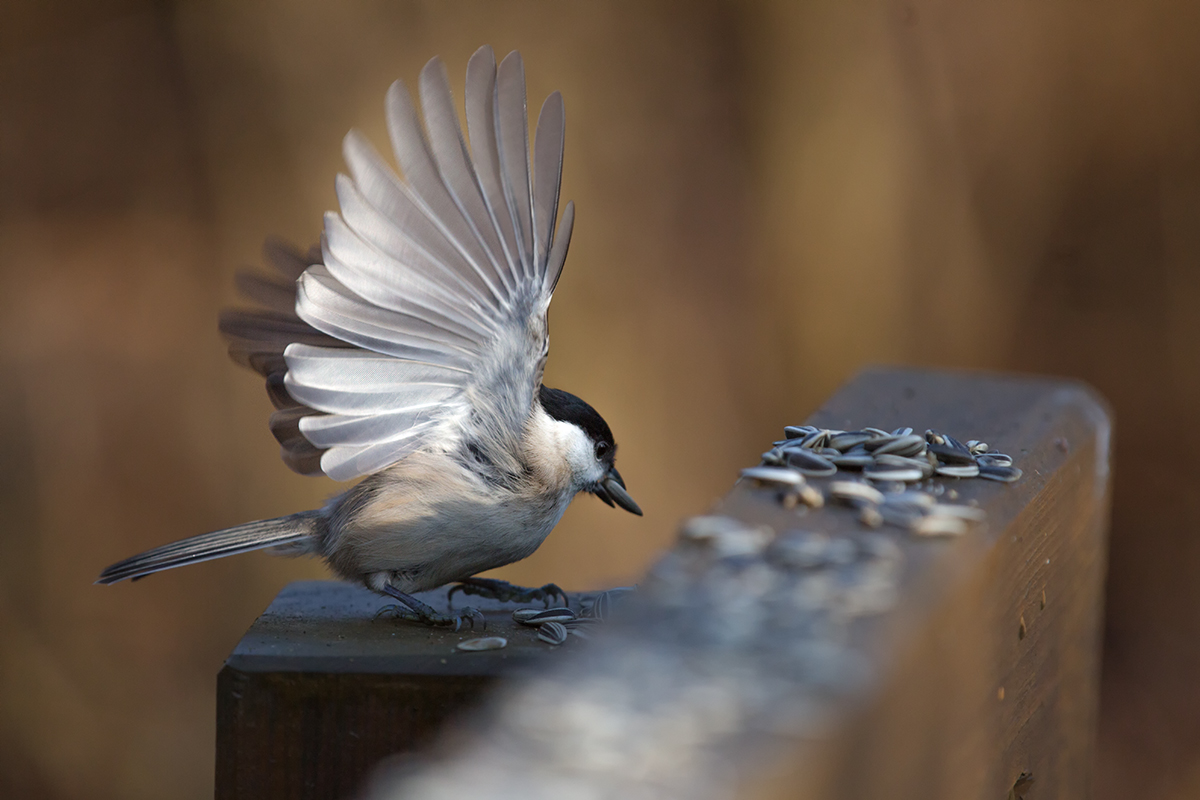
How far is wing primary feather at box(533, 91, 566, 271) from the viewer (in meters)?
1.67

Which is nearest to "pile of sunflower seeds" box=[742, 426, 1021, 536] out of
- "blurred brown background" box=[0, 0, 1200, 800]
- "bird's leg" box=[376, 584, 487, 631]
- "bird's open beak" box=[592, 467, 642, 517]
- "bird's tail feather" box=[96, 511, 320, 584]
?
"bird's leg" box=[376, 584, 487, 631]

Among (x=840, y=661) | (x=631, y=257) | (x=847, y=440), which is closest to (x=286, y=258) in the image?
(x=847, y=440)

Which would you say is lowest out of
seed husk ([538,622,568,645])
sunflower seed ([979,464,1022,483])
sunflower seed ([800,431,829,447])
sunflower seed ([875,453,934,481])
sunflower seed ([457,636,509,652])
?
seed husk ([538,622,568,645])

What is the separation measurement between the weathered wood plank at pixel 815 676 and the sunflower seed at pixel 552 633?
1.18 ft

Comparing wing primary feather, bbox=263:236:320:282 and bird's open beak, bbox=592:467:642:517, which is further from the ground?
wing primary feather, bbox=263:236:320:282

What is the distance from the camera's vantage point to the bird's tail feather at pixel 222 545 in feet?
6.65

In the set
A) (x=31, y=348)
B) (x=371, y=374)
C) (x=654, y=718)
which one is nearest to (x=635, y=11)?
(x=31, y=348)

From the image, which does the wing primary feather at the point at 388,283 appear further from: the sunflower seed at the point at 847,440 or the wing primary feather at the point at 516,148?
the sunflower seed at the point at 847,440

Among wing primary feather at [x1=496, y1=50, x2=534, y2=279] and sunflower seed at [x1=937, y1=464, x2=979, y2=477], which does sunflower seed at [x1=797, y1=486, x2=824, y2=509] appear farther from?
wing primary feather at [x1=496, y1=50, x2=534, y2=279]

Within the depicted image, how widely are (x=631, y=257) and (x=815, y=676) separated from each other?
362 centimetres

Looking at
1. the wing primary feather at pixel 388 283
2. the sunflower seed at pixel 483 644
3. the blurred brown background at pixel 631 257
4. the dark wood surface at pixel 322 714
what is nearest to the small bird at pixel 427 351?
the wing primary feather at pixel 388 283

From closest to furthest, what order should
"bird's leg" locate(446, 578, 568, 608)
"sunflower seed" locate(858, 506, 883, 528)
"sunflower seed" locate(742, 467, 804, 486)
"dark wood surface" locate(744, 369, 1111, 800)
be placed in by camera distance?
"dark wood surface" locate(744, 369, 1111, 800)
"sunflower seed" locate(858, 506, 883, 528)
"sunflower seed" locate(742, 467, 804, 486)
"bird's leg" locate(446, 578, 568, 608)

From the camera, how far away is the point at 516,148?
171 cm

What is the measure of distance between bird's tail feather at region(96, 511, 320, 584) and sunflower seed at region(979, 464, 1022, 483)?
1.27m
